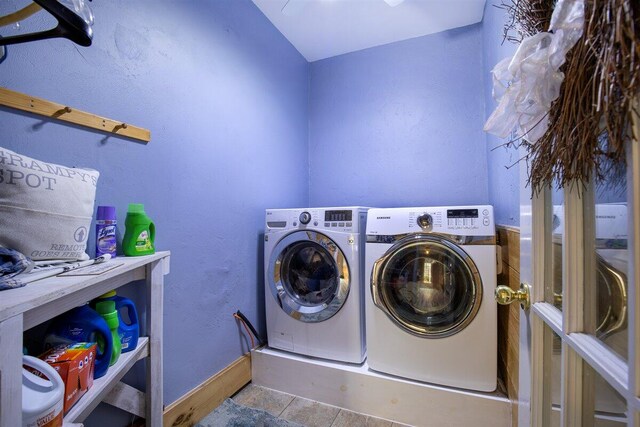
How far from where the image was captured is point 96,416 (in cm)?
94

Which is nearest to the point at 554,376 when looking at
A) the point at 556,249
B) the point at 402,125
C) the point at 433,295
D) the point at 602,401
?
the point at 602,401

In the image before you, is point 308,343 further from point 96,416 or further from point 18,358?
point 18,358

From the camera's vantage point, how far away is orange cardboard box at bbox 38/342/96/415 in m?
0.60

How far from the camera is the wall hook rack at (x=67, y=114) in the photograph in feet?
2.51

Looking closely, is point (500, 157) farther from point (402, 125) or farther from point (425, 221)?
point (402, 125)

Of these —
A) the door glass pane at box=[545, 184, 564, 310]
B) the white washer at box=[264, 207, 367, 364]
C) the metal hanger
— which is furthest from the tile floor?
the metal hanger

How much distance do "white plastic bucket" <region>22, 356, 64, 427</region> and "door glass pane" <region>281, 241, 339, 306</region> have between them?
1.14m

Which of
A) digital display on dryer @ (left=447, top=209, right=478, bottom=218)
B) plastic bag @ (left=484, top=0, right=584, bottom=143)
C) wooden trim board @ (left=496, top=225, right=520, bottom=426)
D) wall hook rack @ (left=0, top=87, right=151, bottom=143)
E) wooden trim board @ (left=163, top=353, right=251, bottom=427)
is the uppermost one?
wall hook rack @ (left=0, top=87, right=151, bottom=143)

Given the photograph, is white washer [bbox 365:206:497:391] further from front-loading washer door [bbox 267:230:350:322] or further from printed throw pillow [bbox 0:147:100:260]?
printed throw pillow [bbox 0:147:100:260]

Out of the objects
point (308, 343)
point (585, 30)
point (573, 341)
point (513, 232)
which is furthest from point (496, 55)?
point (308, 343)

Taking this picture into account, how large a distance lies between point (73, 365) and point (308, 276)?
117 cm

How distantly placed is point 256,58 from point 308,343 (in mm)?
1877

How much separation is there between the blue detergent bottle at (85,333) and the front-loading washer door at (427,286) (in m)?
1.10

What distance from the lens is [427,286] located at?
138cm
